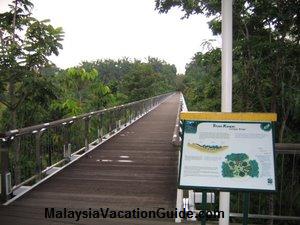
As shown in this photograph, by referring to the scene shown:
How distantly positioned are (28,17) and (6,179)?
510 cm

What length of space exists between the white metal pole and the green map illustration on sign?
342 millimetres

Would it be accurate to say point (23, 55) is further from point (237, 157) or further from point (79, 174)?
point (237, 157)

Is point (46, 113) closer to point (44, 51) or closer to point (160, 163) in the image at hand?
point (44, 51)

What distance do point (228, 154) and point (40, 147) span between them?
3851 millimetres

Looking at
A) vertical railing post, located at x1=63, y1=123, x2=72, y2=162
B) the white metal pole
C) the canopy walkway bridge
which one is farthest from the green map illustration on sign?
vertical railing post, located at x1=63, y1=123, x2=72, y2=162

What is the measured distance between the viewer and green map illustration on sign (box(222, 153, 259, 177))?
2.93m

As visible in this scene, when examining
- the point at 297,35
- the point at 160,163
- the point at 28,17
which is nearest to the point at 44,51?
the point at 28,17

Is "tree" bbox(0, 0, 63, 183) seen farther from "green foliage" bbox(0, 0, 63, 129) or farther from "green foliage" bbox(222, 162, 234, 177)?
"green foliage" bbox(222, 162, 234, 177)

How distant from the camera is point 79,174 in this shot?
20.8ft

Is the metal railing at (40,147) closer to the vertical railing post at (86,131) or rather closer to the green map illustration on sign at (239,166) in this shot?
the vertical railing post at (86,131)

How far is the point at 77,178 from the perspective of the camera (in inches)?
239

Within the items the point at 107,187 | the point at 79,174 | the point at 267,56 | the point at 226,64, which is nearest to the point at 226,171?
the point at 226,64

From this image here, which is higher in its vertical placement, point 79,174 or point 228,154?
point 228,154

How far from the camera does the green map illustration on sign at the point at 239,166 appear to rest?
2930mm
